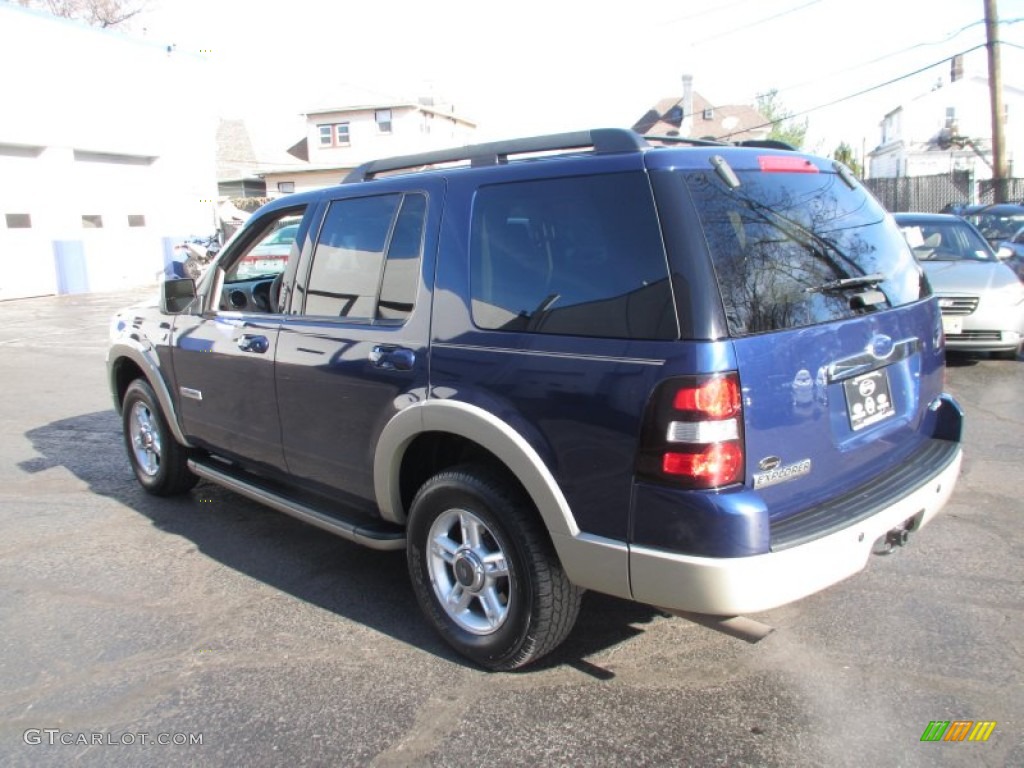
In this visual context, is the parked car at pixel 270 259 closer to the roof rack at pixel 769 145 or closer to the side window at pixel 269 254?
the side window at pixel 269 254

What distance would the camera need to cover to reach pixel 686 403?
8.49 feet

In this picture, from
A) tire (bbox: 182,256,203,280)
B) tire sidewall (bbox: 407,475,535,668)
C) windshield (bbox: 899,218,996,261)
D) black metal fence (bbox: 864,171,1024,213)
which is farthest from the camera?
black metal fence (bbox: 864,171,1024,213)

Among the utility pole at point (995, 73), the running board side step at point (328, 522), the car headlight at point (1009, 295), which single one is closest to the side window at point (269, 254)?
the running board side step at point (328, 522)

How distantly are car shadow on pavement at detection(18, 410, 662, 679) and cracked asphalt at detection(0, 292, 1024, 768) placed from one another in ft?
0.05

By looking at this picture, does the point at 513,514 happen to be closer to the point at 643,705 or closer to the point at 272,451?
the point at 643,705

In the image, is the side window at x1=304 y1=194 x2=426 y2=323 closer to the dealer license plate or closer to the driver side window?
the driver side window

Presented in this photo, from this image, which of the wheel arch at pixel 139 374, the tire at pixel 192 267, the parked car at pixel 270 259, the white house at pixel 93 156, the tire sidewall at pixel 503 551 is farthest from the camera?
the white house at pixel 93 156

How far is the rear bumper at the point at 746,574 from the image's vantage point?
2600 mm

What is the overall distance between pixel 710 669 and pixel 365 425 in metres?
1.76

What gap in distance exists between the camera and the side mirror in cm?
493

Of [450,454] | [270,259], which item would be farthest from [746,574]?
[270,259]

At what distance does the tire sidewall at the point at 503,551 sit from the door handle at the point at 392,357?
0.48 m

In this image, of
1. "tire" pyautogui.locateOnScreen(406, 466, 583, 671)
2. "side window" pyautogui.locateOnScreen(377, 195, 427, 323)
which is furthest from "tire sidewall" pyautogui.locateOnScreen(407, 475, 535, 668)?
"side window" pyautogui.locateOnScreen(377, 195, 427, 323)

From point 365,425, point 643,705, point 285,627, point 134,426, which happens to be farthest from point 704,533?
point 134,426
